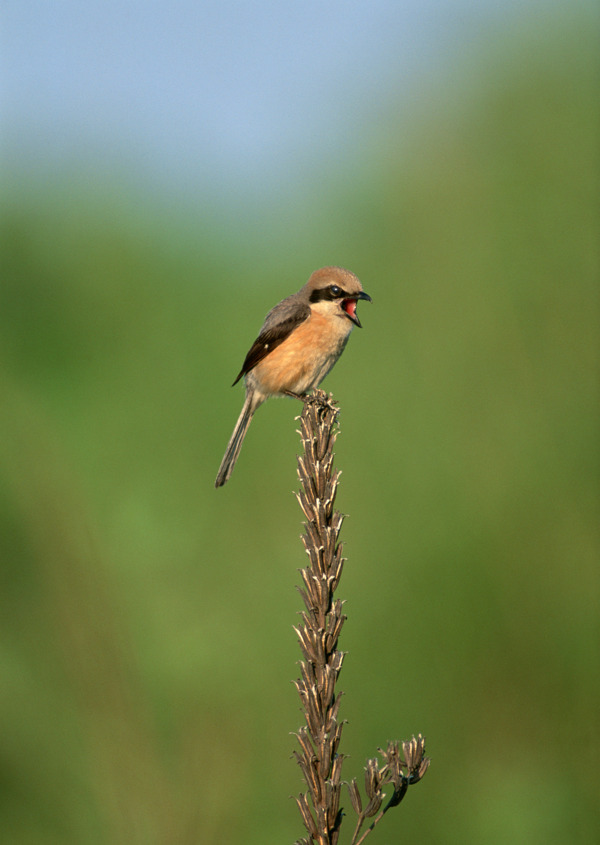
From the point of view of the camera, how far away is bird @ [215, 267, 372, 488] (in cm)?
716

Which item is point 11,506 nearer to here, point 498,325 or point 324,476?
point 498,325

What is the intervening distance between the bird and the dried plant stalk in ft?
13.4

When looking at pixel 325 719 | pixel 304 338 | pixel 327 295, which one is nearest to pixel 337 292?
pixel 327 295

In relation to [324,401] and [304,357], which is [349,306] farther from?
[324,401]

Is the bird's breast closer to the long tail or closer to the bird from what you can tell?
the bird

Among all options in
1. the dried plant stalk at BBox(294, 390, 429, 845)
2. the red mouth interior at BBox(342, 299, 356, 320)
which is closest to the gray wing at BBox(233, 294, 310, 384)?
the red mouth interior at BBox(342, 299, 356, 320)

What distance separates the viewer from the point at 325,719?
2.75 m

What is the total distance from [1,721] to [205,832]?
3201 mm

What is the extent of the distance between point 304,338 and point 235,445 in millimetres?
1287

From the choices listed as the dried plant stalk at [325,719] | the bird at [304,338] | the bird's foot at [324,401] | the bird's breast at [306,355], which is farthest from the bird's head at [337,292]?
the dried plant stalk at [325,719]

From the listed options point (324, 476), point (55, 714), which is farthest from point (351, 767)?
point (324, 476)

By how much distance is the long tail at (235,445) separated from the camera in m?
7.50

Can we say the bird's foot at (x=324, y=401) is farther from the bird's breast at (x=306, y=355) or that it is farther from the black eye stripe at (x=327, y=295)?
the black eye stripe at (x=327, y=295)

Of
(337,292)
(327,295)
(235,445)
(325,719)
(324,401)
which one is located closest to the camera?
(325,719)
